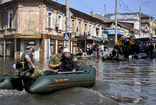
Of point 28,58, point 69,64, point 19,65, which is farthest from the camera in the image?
point 69,64

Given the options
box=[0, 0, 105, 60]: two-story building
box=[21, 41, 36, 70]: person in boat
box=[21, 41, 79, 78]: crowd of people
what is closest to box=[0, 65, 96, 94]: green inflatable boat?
box=[21, 41, 79, 78]: crowd of people

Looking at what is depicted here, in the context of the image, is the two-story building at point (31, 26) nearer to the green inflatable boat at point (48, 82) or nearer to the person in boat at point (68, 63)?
the person in boat at point (68, 63)

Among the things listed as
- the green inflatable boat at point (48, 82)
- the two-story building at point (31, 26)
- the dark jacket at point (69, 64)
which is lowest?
the green inflatable boat at point (48, 82)

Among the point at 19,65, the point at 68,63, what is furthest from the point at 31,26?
the point at 19,65

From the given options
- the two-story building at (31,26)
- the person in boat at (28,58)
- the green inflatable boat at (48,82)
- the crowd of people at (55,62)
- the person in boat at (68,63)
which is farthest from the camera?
the two-story building at (31,26)

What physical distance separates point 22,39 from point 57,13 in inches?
220

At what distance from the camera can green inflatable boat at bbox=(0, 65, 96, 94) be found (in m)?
7.13

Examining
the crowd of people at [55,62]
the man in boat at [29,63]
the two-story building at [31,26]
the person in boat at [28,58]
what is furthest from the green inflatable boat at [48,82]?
the two-story building at [31,26]

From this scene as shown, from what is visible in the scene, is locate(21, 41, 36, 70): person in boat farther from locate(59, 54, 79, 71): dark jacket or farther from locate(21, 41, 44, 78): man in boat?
locate(59, 54, 79, 71): dark jacket

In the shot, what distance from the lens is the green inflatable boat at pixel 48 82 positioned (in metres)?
7.13

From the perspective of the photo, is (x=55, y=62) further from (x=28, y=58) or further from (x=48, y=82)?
(x=48, y=82)

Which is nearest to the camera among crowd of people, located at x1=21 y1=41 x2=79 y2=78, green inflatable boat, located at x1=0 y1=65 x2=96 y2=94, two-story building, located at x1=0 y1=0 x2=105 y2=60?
green inflatable boat, located at x1=0 y1=65 x2=96 y2=94

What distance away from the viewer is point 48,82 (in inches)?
284

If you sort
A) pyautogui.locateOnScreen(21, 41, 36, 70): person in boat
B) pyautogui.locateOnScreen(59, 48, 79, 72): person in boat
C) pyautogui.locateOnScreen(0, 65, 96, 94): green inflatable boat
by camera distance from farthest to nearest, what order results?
pyautogui.locateOnScreen(59, 48, 79, 72): person in boat → pyautogui.locateOnScreen(21, 41, 36, 70): person in boat → pyautogui.locateOnScreen(0, 65, 96, 94): green inflatable boat
